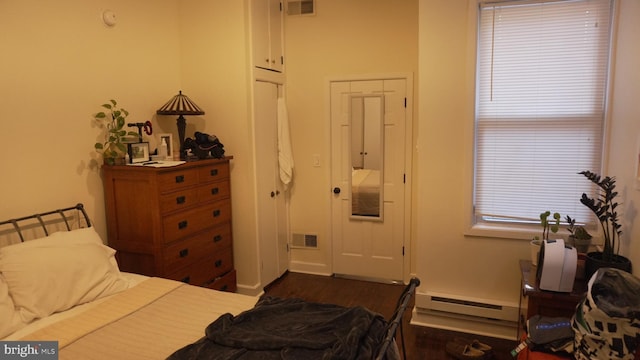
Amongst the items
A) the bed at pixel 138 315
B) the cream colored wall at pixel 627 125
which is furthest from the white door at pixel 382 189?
the bed at pixel 138 315

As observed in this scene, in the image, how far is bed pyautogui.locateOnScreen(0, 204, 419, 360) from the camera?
1729 millimetres

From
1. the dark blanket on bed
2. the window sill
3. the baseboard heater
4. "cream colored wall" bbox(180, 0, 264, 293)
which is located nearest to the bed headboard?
"cream colored wall" bbox(180, 0, 264, 293)

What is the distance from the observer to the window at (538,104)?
2791 mm

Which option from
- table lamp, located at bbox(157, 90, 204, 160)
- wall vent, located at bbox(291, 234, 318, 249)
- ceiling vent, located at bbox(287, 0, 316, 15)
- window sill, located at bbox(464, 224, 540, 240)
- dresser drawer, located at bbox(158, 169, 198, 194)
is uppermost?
ceiling vent, located at bbox(287, 0, 316, 15)

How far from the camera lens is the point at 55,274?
217 cm

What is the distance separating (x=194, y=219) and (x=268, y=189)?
38.1 inches

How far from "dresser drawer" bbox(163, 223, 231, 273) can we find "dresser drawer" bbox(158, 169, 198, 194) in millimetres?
425

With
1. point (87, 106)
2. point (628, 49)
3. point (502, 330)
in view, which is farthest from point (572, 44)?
point (87, 106)

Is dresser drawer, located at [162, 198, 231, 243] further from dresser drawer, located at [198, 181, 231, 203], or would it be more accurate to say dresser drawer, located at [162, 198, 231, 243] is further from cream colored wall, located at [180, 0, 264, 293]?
cream colored wall, located at [180, 0, 264, 293]

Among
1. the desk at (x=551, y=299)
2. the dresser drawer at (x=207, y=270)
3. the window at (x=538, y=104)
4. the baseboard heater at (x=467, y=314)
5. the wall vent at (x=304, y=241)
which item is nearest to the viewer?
the desk at (x=551, y=299)

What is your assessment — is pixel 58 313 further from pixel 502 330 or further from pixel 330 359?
pixel 502 330

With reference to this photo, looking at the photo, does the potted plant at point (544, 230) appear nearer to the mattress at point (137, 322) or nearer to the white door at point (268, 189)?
the mattress at point (137, 322)

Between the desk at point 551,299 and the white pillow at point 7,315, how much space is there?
2704 mm

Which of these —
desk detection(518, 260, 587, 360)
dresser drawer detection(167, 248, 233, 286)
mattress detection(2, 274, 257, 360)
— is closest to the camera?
mattress detection(2, 274, 257, 360)
